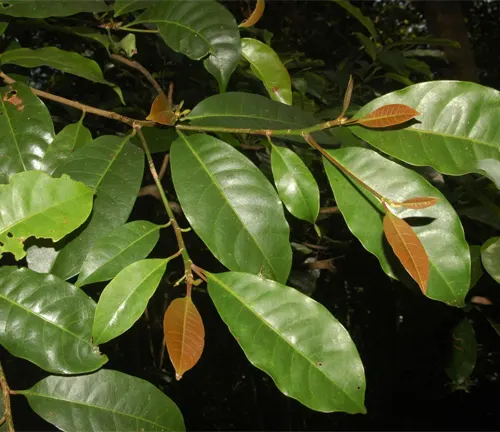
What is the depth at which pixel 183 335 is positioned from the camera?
647 millimetres

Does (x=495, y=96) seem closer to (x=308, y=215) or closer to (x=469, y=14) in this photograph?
(x=308, y=215)

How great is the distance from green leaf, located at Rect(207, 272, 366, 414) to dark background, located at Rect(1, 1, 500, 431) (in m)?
0.79

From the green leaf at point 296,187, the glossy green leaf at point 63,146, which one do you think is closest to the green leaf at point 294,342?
the green leaf at point 296,187

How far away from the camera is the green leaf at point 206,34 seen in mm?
889

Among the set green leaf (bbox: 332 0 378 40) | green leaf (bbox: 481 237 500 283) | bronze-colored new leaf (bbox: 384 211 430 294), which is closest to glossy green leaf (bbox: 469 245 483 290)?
green leaf (bbox: 481 237 500 283)

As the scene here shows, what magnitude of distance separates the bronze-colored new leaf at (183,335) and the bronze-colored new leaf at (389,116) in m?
0.35

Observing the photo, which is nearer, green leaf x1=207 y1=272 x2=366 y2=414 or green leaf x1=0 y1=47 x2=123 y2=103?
green leaf x1=207 y1=272 x2=366 y2=414

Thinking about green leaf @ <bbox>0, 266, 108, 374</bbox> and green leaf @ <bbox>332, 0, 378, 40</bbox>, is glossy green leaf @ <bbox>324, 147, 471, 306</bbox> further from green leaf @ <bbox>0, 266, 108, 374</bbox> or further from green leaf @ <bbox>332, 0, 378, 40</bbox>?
green leaf @ <bbox>332, 0, 378, 40</bbox>

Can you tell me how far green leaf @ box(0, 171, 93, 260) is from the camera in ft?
2.19

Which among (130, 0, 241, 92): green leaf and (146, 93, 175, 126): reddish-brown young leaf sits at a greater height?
(130, 0, 241, 92): green leaf

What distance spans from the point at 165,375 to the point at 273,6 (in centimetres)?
227

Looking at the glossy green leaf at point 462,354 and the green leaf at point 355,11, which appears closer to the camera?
the green leaf at point 355,11

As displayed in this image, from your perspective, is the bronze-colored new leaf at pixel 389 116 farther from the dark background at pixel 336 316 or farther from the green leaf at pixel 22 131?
the dark background at pixel 336 316

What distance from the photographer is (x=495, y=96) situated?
69 centimetres
